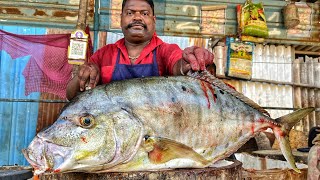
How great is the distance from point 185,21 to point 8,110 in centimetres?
542

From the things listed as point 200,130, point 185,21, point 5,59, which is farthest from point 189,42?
point 200,130

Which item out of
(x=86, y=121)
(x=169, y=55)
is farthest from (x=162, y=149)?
(x=169, y=55)

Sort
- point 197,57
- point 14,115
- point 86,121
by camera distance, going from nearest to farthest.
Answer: point 86,121 → point 197,57 → point 14,115

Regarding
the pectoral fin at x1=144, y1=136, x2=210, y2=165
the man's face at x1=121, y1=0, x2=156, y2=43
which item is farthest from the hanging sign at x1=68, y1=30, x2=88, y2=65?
the pectoral fin at x1=144, y1=136, x2=210, y2=165

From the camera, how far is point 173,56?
2.58 meters

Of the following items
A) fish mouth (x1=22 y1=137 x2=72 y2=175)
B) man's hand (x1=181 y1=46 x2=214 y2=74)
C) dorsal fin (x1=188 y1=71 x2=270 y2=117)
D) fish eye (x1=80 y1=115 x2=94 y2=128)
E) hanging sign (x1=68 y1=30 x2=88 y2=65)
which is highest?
hanging sign (x1=68 y1=30 x2=88 y2=65)

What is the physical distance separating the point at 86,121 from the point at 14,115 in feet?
23.4

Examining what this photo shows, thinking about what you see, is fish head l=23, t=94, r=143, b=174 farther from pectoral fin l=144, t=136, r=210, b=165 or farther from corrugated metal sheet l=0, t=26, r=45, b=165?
corrugated metal sheet l=0, t=26, r=45, b=165

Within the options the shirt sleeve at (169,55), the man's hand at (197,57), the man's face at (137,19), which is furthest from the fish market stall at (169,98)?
the man's face at (137,19)

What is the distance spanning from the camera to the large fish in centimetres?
169

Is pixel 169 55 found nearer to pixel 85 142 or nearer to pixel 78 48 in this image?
pixel 85 142

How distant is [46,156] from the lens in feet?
5.34

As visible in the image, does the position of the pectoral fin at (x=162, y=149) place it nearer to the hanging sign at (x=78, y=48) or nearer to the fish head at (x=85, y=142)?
the fish head at (x=85, y=142)

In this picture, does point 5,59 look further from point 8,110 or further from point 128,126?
point 128,126
